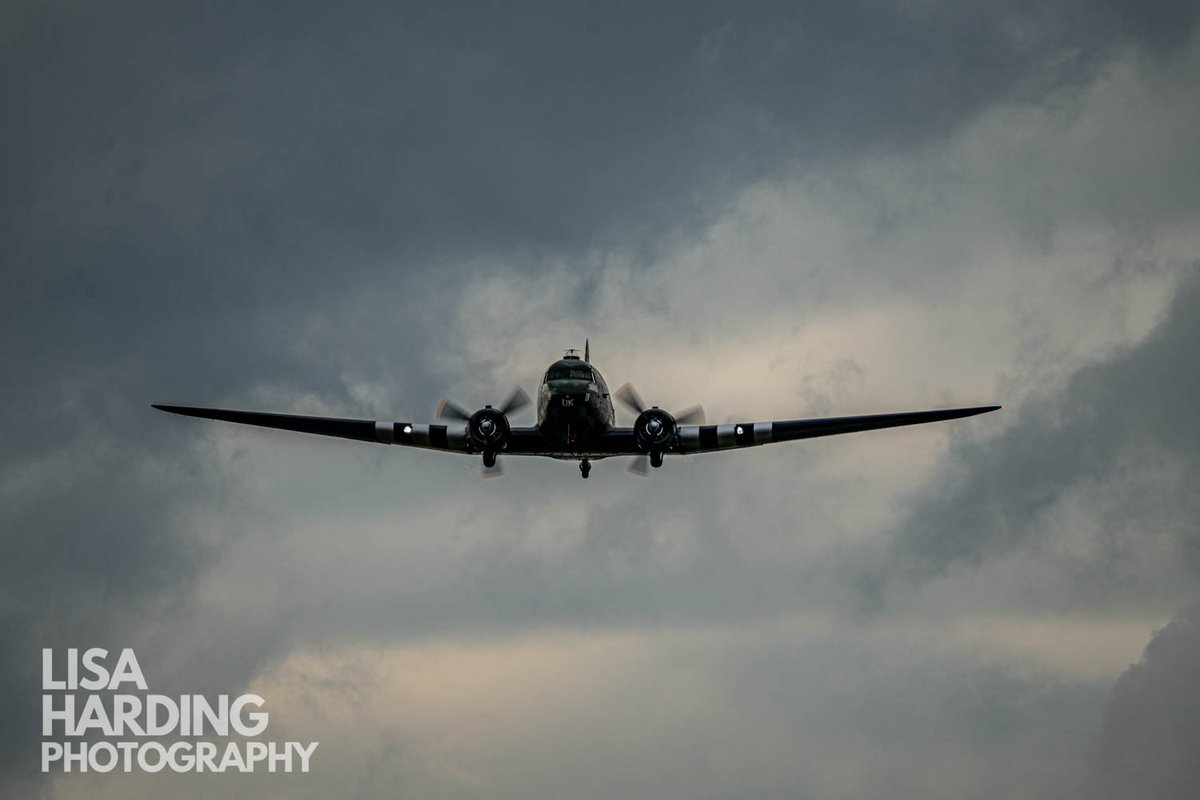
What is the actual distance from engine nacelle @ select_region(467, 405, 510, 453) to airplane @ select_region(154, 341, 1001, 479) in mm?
50

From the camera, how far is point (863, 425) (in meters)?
73.3

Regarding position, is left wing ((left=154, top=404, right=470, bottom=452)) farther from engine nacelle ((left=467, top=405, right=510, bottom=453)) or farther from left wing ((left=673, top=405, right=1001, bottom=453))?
left wing ((left=673, top=405, right=1001, bottom=453))

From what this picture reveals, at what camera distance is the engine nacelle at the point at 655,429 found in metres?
68.6

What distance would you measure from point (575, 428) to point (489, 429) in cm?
430

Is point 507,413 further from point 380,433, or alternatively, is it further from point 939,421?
point 939,421

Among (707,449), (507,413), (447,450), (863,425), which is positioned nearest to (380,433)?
(447,450)

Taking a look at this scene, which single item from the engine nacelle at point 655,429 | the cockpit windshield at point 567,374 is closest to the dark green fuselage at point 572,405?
the cockpit windshield at point 567,374

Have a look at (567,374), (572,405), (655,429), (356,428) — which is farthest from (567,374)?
(356,428)

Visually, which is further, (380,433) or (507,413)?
(380,433)

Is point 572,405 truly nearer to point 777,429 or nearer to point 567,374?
point 567,374

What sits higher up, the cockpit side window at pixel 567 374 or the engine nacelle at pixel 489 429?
the cockpit side window at pixel 567 374

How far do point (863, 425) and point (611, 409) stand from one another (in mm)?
13582

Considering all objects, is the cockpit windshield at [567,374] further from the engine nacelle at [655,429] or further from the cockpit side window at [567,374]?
the engine nacelle at [655,429]

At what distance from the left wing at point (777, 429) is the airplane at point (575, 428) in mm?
53
